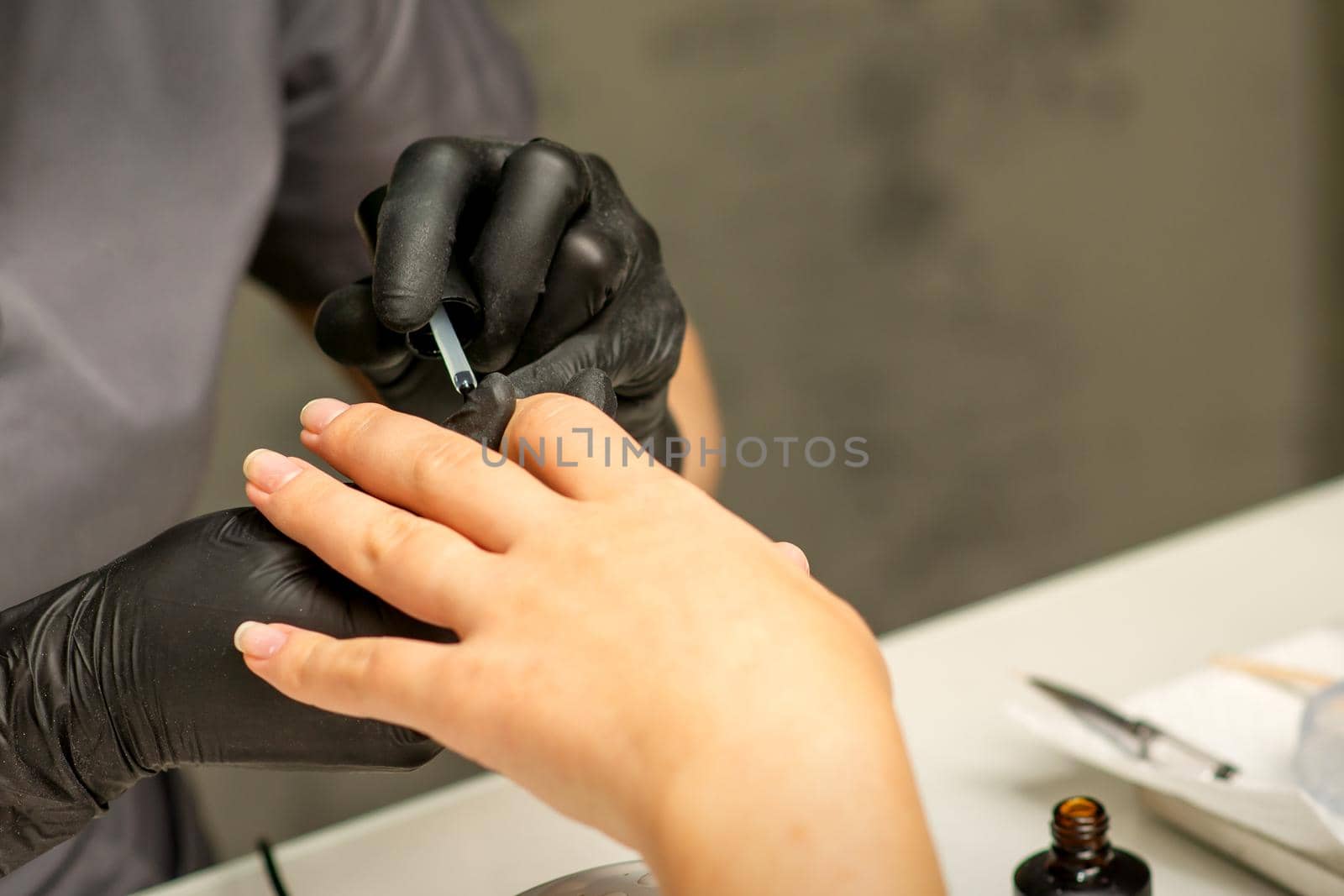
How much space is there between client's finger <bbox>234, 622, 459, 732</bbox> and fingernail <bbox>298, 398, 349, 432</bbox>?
85 millimetres

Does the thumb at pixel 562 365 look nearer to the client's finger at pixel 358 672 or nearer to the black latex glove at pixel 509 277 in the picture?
the black latex glove at pixel 509 277

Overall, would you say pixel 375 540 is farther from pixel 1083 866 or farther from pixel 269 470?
pixel 1083 866

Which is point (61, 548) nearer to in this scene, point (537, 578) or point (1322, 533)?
point (537, 578)

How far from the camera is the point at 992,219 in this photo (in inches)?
66.2

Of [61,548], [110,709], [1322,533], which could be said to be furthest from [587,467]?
[1322,533]

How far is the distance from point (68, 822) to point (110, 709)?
0.07 m

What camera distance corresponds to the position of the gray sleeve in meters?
0.81

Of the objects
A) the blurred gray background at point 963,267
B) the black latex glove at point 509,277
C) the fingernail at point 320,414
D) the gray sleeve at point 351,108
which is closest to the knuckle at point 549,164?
the black latex glove at point 509,277

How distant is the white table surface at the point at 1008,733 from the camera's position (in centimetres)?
56

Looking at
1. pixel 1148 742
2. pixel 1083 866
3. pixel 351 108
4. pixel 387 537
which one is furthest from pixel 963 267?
pixel 387 537

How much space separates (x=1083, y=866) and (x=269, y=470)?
0.35 metres

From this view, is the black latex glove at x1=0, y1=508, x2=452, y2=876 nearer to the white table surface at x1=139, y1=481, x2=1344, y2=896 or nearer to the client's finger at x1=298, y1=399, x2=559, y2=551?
the client's finger at x1=298, y1=399, x2=559, y2=551

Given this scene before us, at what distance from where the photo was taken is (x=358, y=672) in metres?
0.36

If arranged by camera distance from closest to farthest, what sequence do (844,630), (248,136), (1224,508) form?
(844,630) < (248,136) < (1224,508)
